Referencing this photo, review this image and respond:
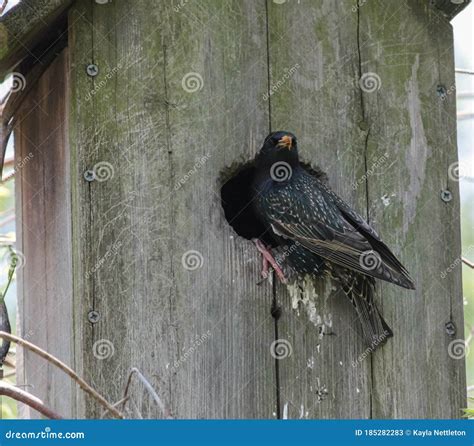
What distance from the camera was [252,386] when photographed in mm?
3936

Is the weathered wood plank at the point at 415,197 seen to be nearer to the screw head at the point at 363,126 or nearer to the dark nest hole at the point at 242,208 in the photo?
the screw head at the point at 363,126

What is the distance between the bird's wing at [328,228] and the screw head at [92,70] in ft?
2.96

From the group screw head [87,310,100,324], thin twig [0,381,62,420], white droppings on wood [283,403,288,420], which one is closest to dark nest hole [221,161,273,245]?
white droppings on wood [283,403,288,420]

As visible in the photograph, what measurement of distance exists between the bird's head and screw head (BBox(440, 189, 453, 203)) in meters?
0.68

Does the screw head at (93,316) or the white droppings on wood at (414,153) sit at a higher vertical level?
the white droppings on wood at (414,153)

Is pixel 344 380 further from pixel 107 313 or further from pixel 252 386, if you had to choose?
pixel 107 313

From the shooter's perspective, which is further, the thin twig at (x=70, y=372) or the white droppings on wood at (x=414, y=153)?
the white droppings on wood at (x=414, y=153)

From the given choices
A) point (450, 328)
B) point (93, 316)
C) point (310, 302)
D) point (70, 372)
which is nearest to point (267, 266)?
point (310, 302)

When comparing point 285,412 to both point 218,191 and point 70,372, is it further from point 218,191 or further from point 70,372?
point 70,372

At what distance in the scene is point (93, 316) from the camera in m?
3.77

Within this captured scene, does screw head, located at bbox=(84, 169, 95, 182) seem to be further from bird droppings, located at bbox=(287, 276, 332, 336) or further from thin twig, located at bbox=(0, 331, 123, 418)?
thin twig, located at bbox=(0, 331, 123, 418)

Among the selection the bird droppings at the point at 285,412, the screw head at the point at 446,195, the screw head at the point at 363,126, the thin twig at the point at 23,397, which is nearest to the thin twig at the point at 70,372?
the thin twig at the point at 23,397

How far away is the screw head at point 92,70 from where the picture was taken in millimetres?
3904

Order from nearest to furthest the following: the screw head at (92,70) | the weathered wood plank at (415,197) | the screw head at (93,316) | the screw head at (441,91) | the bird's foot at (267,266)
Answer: the screw head at (93,316)
the screw head at (92,70)
the bird's foot at (267,266)
the weathered wood plank at (415,197)
the screw head at (441,91)
